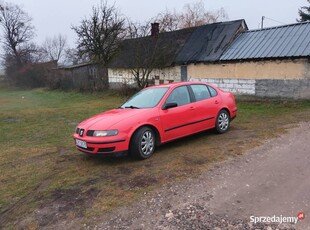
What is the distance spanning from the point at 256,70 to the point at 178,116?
28.0ft

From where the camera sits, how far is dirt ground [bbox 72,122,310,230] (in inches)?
137

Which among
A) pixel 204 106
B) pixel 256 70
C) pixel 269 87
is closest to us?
→ pixel 204 106

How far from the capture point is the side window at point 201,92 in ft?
23.1

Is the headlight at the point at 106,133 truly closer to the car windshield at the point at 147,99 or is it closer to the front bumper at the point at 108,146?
the front bumper at the point at 108,146

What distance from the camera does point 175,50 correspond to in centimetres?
1897

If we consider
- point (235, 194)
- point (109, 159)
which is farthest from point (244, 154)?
point (109, 159)

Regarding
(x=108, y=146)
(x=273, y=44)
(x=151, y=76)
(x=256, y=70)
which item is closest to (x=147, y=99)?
(x=108, y=146)

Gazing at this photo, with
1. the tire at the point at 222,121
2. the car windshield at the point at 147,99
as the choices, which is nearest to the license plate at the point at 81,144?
the car windshield at the point at 147,99

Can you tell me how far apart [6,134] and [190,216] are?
7972 mm

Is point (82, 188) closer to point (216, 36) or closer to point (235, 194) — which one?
point (235, 194)

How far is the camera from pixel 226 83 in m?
15.0

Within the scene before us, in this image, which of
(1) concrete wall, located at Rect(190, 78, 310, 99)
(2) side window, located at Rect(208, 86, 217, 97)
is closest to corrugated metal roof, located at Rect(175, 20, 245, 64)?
(1) concrete wall, located at Rect(190, 78, 310, 99)

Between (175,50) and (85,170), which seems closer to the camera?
(85,170)

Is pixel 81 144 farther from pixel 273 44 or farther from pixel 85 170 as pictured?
pixel 273 44
